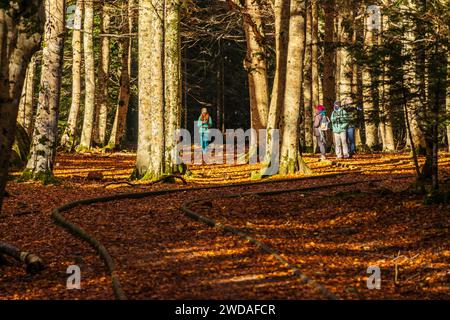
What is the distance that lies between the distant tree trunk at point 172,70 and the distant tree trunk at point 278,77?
256cm

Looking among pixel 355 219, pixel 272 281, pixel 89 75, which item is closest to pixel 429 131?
pixel 355 219

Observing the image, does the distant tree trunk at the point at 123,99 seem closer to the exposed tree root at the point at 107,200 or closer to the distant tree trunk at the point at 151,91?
the distant tree trunk at the point at 151,91

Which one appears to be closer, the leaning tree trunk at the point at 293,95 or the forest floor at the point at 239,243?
the forest floor at the point at 239,243

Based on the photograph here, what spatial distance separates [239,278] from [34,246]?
167 inches

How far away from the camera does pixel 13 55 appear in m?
9.41

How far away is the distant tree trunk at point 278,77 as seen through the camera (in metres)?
21.9

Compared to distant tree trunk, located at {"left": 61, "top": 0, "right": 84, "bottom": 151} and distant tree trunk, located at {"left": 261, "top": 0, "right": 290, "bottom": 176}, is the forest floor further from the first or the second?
distant tree trunk, located at {"left": 61, "top": 0, "right": 84, "bottom": 151}

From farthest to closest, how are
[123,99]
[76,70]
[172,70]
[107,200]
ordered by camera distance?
[123,99]
[76,70]
[172,70]
[107,200]

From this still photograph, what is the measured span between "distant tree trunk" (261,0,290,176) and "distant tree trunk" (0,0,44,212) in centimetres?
1226

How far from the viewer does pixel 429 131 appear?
1332 centimetres

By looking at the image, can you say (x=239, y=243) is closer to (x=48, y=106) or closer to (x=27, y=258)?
(x=27, y=258)

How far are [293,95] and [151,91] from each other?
371 cm

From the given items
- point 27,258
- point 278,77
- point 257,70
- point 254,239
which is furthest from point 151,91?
point 27,258

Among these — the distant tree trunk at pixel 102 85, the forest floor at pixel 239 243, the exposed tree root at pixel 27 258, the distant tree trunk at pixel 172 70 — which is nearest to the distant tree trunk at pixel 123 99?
the distant tree trunk at pixel 102 85
